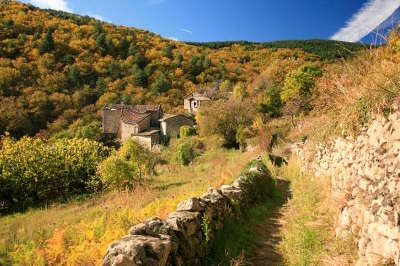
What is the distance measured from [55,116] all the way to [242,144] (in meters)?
34.4

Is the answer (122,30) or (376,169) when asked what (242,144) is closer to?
(376,169)

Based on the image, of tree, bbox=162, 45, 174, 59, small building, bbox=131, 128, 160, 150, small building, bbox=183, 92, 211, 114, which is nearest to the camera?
small building, bbox=131, 128, 160, 150

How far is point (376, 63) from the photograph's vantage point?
5.60m

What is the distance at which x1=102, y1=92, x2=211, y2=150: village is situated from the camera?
131 feet

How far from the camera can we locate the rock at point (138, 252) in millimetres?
3361

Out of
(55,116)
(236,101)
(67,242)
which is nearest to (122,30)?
(55,116)

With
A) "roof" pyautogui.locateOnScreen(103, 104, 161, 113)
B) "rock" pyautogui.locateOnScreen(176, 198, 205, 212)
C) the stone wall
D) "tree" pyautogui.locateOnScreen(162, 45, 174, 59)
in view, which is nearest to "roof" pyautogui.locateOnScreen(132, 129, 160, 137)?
"roof" pyautogui.locateOnScreen(103, 104, 161, 113)

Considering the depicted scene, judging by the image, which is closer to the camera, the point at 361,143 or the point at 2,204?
the point at 361,143

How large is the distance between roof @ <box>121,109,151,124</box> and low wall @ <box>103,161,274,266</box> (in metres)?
34.5

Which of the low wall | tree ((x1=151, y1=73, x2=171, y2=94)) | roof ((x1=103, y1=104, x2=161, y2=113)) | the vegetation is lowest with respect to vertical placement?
the low wall

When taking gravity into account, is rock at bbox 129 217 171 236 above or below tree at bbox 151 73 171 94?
below

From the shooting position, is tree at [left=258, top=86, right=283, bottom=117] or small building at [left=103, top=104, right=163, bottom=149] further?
small building at [left=103, top=104, right=163, bottom=149]

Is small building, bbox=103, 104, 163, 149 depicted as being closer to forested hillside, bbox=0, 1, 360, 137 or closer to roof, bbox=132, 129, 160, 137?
roof, bbox=132, 129, 160, 137

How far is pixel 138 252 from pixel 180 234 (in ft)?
3.75
